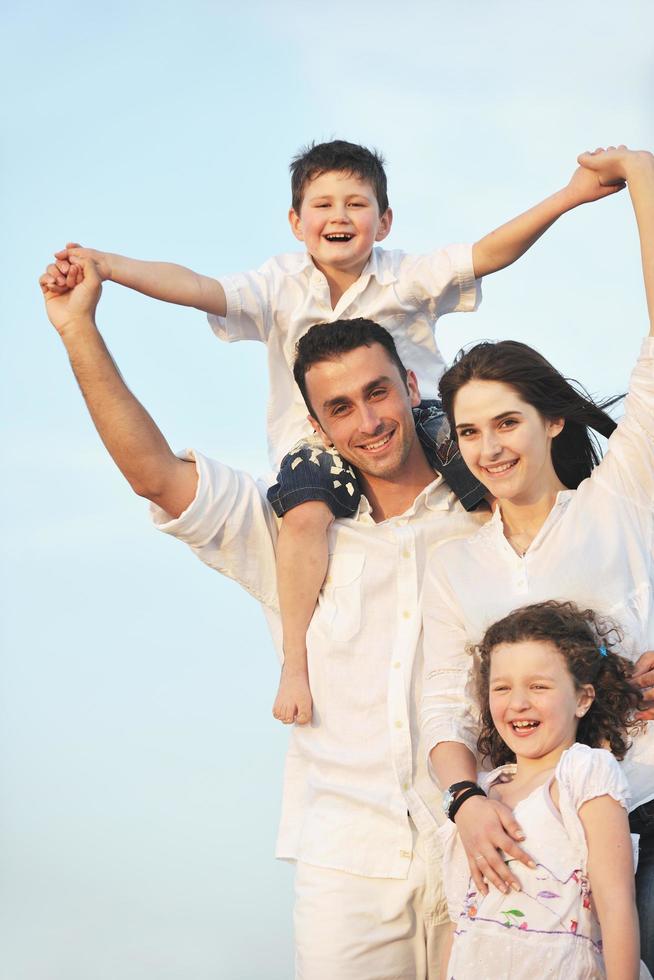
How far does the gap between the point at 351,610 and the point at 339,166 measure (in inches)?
73.4

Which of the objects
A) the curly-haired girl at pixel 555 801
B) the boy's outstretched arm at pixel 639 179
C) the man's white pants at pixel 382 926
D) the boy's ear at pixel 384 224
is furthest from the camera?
the boy's ear at pixel 384 224

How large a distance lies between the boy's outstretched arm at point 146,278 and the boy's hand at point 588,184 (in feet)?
4.60

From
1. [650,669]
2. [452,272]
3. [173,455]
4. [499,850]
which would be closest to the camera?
[499,850]

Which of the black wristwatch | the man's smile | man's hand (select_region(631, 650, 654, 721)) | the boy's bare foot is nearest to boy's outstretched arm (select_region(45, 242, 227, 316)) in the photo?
the man's smile

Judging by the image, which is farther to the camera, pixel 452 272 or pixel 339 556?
pixel 452 272

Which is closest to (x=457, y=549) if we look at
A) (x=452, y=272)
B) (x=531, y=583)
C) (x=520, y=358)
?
(x=531, y=583)

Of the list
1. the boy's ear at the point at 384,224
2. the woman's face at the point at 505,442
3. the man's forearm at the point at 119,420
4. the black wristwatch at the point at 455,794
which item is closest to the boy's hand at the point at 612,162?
the woman's face at the point at 505,442

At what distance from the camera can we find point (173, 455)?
13.6 ft

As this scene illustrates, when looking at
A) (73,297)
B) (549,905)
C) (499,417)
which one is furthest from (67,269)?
(549,905)

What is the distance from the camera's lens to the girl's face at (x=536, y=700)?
3334 mm

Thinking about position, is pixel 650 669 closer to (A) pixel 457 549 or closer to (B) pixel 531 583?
(B) pixel 531 583

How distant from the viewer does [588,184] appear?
13.5 ft

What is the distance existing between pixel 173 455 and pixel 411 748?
1.18 m

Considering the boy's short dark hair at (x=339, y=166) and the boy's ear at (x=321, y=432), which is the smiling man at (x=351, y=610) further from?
the boy's short dark hair at (x=339, y=166)
